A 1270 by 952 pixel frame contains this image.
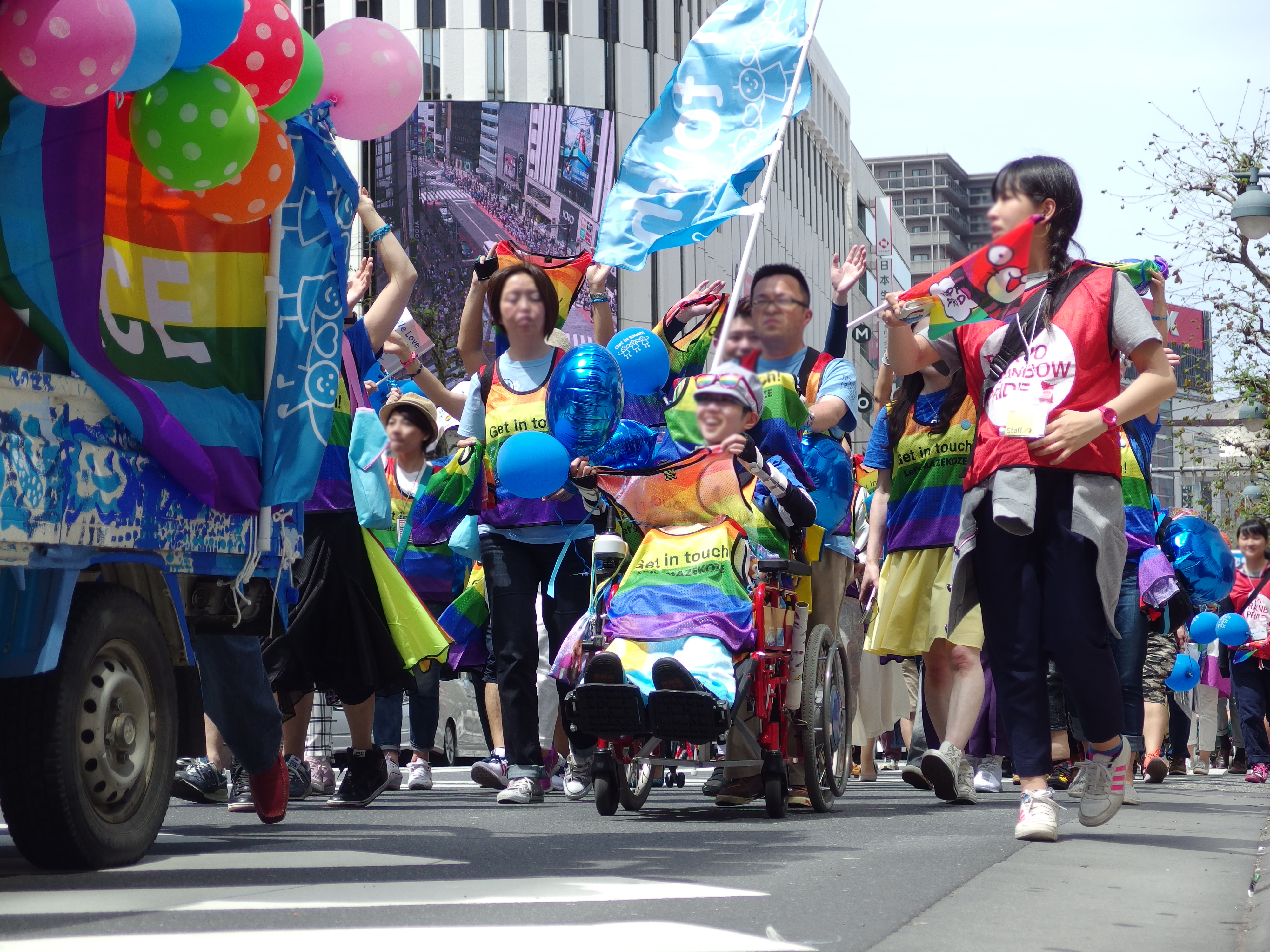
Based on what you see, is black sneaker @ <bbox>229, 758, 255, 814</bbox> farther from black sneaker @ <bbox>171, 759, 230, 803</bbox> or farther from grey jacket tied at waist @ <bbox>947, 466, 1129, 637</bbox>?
grey jacket tied at waist @ <bbox>947, 466, 1129, 637</bbox>

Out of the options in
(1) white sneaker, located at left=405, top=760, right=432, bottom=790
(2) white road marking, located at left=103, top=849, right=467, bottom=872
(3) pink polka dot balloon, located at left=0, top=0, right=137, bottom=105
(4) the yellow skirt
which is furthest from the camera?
(1) white sneaker, located at left=405, top=760, right=432, bottom=790

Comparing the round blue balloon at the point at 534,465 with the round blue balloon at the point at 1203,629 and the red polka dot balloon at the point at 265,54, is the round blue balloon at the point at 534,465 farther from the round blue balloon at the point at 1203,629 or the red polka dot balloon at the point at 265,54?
the round blue balloon at the point at 1203,629

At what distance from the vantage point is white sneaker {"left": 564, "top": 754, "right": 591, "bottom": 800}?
7773 millimetres

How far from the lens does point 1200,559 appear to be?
32.9 feet

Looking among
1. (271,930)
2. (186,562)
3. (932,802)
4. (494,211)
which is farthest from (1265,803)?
(494,211)

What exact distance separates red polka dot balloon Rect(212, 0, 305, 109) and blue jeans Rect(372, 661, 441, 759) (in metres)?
4.20

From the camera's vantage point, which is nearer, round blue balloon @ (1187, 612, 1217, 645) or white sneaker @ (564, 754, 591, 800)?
white sneaker @ (564, 754, 591, 800)

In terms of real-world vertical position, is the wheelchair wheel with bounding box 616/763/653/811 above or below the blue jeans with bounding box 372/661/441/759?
below

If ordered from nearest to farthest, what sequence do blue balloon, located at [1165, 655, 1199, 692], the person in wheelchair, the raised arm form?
the person in wheelchair, the raised arm, blue balloon, located at [1165, 655, 1199, 692]

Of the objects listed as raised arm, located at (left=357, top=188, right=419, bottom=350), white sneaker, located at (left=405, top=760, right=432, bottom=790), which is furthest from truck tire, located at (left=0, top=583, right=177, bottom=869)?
white sneaker, located at (left=405, top=760, right=432, bottom=790)

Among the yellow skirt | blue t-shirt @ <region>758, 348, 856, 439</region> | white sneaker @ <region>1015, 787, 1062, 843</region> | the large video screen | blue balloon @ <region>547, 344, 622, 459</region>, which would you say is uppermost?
the large video screen

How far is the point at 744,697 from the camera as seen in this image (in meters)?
6.63

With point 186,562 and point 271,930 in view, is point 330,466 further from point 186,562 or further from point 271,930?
point 271,930

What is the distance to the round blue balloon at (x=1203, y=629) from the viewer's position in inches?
571
